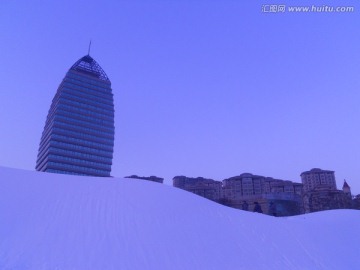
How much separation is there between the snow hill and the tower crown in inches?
4535

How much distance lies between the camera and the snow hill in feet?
33.1

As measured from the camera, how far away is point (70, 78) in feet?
376

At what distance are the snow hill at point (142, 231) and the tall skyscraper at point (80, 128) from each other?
91.6 metres

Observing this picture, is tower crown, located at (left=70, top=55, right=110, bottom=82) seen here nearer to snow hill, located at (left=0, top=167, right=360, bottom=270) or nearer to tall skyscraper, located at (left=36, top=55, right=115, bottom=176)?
tall skyscraper, located at (left=36, top=55, right=115, bottom=176)

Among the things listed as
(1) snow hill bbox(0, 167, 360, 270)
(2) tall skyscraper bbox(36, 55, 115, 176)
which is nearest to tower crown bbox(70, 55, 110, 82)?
(2) tall skyscraper bbox(36, 55, 115, 176)

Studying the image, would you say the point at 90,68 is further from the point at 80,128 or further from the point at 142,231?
the point at 142,231

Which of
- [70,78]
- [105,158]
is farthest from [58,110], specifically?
[105,158]

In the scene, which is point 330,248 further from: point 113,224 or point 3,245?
point 3,245

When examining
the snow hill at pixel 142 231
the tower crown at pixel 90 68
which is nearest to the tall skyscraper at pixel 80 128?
the tower crown at pixel 90 68

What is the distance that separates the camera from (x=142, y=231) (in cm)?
1200

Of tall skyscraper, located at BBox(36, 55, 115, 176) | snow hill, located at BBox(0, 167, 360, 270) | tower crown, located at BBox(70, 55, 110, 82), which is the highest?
tower crown, located at BBox(70, 55, 110, 82)

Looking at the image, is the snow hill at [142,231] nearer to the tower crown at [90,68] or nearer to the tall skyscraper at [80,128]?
the tall skyscraper at [80,128]

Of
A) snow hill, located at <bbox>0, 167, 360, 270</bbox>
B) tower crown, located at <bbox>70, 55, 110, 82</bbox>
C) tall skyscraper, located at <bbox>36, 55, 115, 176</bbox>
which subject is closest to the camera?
snow hill, located at <bbox>0, 167, 360, 270</bbox>

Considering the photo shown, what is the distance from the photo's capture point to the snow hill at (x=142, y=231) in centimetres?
1009
